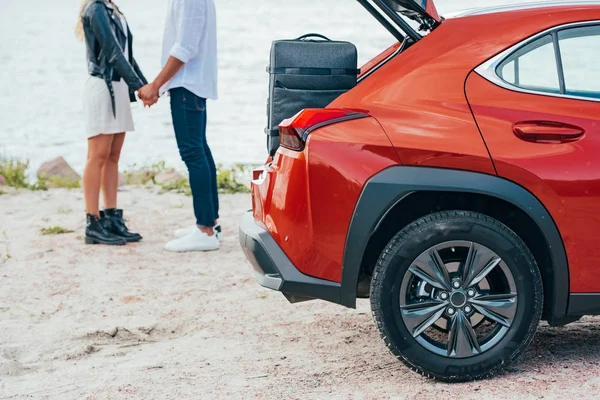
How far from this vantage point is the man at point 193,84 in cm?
664

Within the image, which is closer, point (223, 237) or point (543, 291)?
point (543, 291)

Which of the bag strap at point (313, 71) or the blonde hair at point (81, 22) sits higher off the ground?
the blonde hair at point (81, 22)

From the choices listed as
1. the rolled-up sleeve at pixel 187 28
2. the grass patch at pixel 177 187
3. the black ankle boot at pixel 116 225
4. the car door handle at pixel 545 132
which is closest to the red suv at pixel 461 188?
the car door handle at pixel 545 132

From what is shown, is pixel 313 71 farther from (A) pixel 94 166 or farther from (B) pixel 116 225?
(B) pixel 116 225

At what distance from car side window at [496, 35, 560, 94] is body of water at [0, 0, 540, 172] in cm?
285

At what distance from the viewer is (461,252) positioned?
12.8ft

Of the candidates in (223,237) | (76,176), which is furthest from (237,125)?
(223,237)

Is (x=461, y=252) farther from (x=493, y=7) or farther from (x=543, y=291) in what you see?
(x=493, y=7)

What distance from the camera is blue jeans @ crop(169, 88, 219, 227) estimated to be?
673 cm

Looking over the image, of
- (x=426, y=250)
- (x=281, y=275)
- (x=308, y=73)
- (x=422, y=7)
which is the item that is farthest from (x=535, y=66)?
(x=281, y=275)

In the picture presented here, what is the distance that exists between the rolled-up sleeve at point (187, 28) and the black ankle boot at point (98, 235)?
63.1 inches

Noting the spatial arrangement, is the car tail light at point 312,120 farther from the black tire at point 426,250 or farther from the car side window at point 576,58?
the car side window at point 576,58

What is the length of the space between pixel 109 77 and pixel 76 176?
428 cm

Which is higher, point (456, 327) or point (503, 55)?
point (503, 55)
